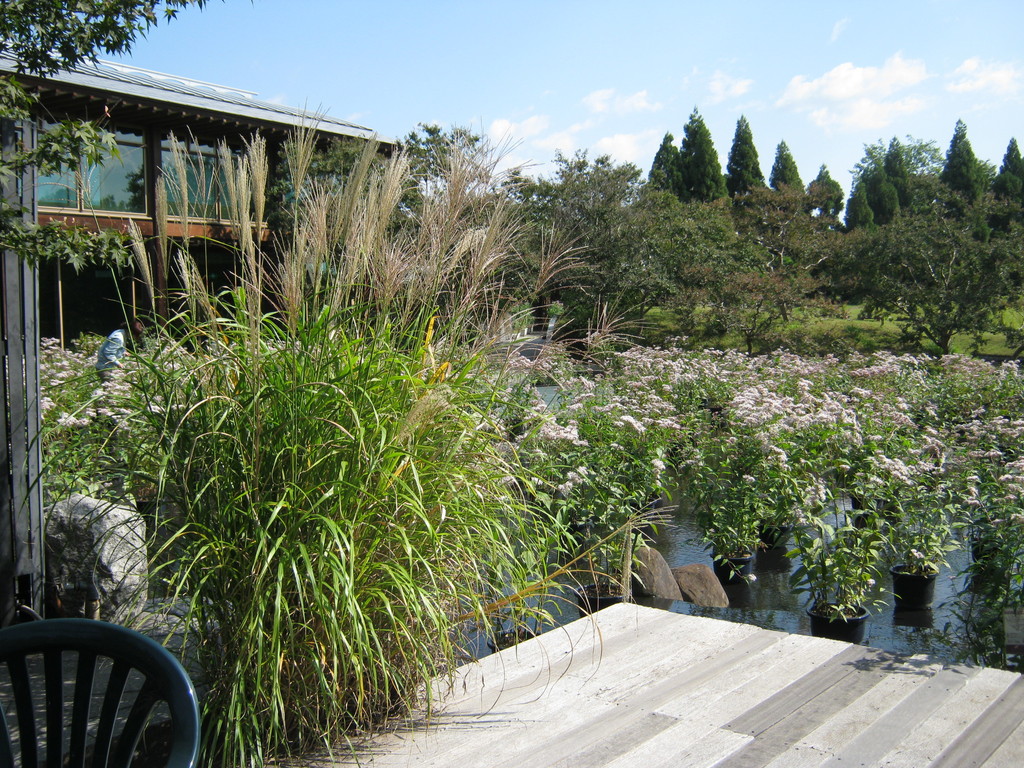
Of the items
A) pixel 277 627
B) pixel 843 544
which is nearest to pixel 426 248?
pixel 277 627

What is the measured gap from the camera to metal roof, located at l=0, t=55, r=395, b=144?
39.3 feet

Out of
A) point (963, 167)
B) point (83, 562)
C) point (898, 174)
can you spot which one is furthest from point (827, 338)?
point (898, 174)

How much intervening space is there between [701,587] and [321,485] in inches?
110

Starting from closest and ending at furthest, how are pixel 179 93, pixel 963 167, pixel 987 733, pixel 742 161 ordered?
pixel 987 733 < pixel 179 93 < pixel 742 161 < pixel 963 167

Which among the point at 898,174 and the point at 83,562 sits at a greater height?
the point at 898,174

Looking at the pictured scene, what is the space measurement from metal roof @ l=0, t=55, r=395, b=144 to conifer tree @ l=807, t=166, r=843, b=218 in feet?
39.2

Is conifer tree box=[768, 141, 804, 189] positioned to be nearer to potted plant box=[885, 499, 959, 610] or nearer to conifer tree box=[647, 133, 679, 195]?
conifer tree box=[647, 133, 679, 195]

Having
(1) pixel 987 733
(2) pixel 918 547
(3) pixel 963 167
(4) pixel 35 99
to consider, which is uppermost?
(3) pixel 963 167

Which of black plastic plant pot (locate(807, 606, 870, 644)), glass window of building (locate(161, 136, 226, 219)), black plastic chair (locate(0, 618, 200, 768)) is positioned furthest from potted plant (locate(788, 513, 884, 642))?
black plastic chair (locate(0, 618, 200, 768))

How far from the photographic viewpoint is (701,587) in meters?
4.28

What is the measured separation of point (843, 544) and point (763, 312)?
14475 mm

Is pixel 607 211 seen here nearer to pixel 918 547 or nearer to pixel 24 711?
pixel 918 547

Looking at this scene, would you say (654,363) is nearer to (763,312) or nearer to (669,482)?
(669,482)

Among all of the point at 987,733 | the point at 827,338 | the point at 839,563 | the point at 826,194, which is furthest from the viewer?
the point at 826,194
